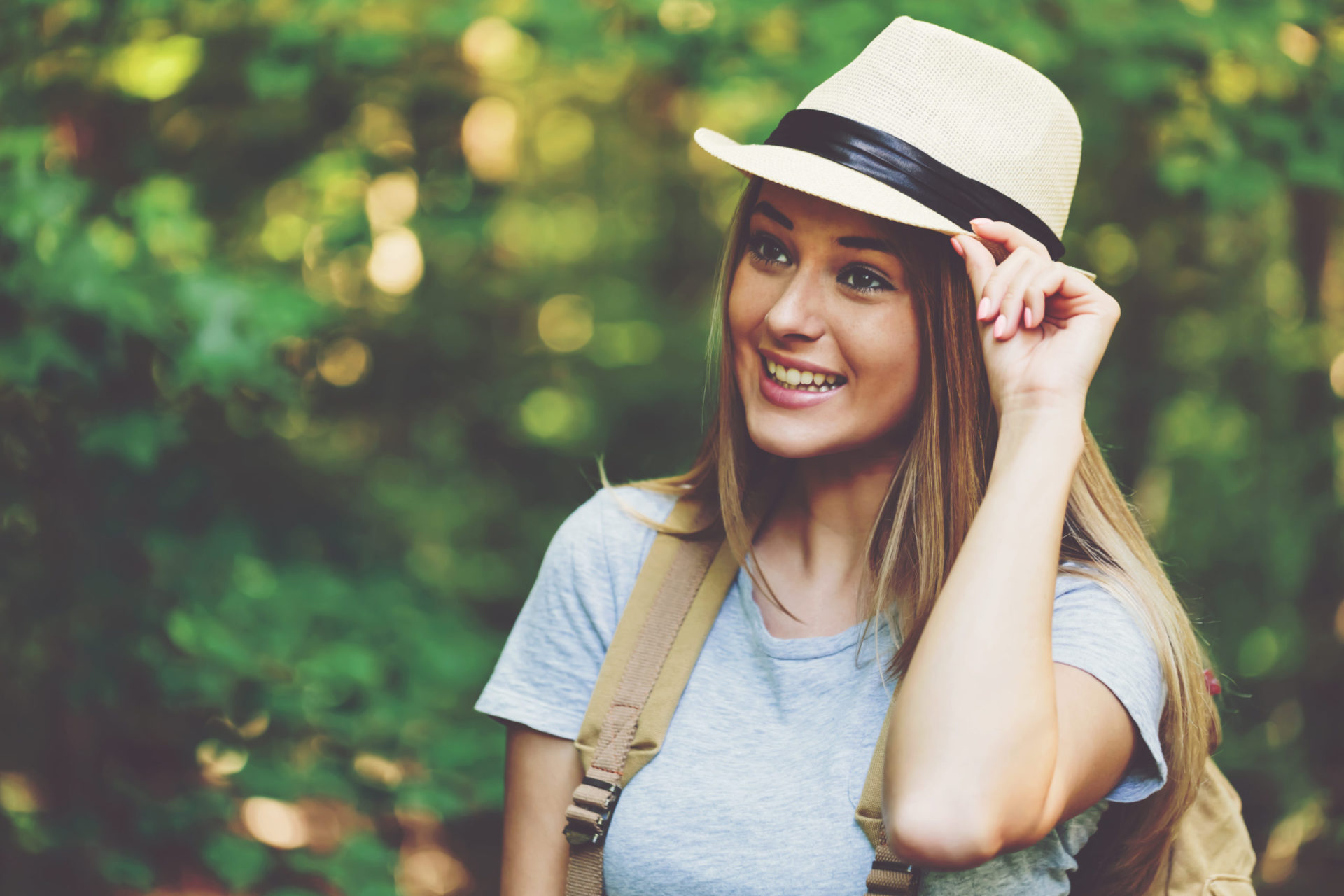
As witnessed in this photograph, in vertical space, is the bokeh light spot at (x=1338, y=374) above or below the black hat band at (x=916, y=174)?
below

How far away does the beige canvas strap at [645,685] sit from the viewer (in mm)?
1660

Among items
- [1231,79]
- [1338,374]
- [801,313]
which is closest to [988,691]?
[801,313]

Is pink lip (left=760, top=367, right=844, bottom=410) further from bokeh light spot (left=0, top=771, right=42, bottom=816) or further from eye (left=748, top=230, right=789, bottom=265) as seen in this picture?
bokeh light spot (left=0, top=771, right=42, bottom=816)

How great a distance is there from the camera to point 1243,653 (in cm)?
420

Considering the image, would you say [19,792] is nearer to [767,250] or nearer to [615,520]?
[615,520]

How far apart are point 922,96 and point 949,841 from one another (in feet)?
3.50

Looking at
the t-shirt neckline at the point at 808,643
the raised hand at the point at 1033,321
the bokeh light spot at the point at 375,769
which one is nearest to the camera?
the raised hand at the point at 1033,321

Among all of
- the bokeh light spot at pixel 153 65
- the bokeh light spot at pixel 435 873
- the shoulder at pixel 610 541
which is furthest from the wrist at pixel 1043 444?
the bokeh light spot at pixel 435 873

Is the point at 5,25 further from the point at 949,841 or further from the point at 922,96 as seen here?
the point at 949,841

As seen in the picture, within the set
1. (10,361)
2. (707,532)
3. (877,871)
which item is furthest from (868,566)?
(10,361)

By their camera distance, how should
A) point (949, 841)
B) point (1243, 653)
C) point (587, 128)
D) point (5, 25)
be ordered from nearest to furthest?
point (949, 841)
point (5, 25)
point (1243, 653)
point (587, 128)

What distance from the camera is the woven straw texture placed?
168 cm

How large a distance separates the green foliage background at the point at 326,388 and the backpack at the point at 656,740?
18.1 inches

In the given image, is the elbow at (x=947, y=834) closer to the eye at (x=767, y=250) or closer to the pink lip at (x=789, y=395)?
the pink lip at (x=789, y=395)
